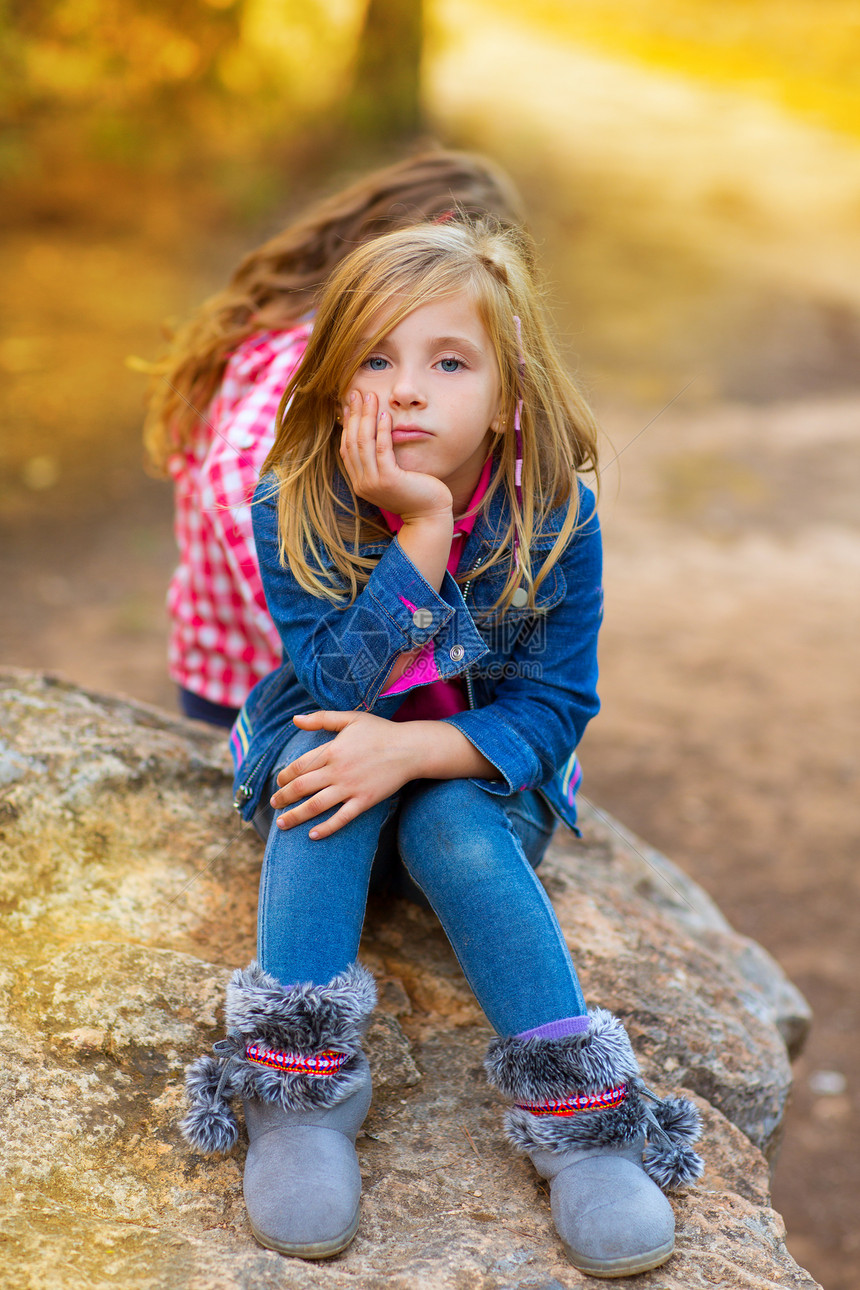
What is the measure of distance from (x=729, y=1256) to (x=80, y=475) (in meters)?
5.78

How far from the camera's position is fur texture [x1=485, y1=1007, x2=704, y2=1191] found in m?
1.39

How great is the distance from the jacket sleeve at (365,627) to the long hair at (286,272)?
0.87 m

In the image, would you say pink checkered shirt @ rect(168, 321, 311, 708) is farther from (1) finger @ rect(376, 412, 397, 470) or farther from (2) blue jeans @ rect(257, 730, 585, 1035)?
(2) blue jeans @ rect(257, 730, 585, 1035)

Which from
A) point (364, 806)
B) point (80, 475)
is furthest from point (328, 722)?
point (80, 475)

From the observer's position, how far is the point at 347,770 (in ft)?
4.92

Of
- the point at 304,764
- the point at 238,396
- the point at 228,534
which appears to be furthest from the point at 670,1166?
the point at 238,396

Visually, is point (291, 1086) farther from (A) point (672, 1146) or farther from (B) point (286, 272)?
(B) point (286, 272)

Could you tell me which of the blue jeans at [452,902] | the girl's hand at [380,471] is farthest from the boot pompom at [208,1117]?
the girl's hand at [380,471]

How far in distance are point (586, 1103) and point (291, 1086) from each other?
371 mm

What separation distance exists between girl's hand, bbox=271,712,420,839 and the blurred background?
550mm

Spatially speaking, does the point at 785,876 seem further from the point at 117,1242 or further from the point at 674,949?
the point at 117,1242

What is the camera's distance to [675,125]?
12.3 meters

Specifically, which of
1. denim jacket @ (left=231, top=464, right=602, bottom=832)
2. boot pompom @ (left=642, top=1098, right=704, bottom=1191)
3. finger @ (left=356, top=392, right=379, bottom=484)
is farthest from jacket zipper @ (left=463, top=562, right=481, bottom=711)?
boot pompom @ (left=642, top=1098, right=704, bottom=1191)

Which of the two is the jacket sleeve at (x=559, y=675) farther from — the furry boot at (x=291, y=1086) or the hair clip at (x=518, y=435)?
the furry boot at (x=291, y=1086)
